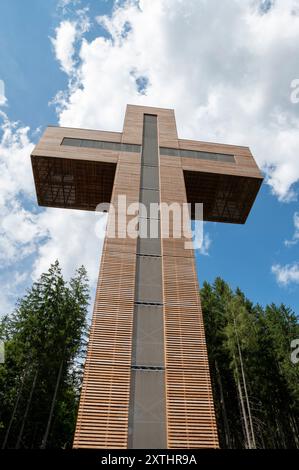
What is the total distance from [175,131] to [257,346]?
989 centimetres

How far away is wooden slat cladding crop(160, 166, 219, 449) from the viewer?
5.98 m

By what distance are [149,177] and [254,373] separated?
31.2 feet

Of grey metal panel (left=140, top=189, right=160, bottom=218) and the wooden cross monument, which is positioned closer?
the wooden cross monument

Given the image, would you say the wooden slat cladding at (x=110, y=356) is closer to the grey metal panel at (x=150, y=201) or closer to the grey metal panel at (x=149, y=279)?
the grey metal panel at (x=149, y=279)

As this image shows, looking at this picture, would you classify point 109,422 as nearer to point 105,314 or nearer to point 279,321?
point 105,314

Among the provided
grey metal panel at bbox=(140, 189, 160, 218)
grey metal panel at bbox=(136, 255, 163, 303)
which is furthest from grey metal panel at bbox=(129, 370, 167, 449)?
grey metal panel at bbox=(140, 189, 160, 218)

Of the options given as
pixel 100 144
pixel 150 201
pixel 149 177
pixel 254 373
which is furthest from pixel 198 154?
pixel 254 373

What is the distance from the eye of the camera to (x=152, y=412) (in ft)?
20.4

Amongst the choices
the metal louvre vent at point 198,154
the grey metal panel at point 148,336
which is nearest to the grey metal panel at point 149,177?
the metal louvre vent at point 198,154

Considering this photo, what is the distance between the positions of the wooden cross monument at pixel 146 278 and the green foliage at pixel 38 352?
4373mm

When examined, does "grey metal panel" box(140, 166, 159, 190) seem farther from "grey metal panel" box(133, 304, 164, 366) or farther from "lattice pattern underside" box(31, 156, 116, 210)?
"grey metal panel" box(133, 304, 164, 366)

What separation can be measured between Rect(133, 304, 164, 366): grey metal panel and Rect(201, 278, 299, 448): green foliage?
Answer: 6083mm

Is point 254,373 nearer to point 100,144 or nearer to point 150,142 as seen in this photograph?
point 150,142

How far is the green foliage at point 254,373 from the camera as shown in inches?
507
